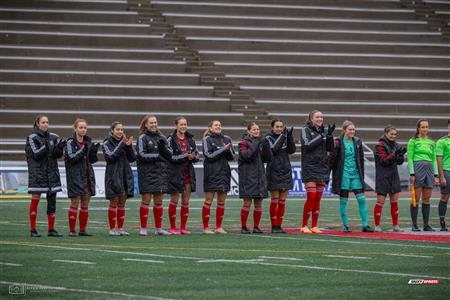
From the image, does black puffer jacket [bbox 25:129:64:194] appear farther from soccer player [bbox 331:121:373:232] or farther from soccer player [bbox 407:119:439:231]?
soccer player [bbox 407:119:439:231]

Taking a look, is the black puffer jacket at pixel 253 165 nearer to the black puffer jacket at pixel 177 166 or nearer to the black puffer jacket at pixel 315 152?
the black puffer jacket at pixel 315 152

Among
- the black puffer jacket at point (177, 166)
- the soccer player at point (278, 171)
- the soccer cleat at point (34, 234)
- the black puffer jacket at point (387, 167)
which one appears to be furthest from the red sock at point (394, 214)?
the soccer cleat at point (34, 234)

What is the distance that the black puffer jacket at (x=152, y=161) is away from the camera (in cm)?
1717

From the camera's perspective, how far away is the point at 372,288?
1025cm

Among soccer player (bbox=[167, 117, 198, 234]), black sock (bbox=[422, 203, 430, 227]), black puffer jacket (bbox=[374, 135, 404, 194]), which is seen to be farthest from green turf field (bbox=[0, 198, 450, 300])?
black sock (bbox=[422, 203, 430, 227])

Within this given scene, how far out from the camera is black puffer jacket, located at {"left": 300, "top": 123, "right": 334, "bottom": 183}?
58.4ft

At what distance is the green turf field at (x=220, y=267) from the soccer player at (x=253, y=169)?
586 millimetres

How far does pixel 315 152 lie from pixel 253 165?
0.99m

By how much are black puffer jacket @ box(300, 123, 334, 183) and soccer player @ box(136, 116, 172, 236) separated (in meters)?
2.16

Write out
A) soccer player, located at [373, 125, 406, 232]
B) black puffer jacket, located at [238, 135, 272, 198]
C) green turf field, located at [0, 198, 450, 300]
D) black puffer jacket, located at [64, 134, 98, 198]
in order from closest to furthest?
1. green turf field, located at [0, 198, 450, 300]
2. black puffer jacket, located at [64, 134, 98, 198]
3. black puffer jacket, located at [238, 135, 272, 198]
4. soccer player, located at [373, 125, 406, 232]

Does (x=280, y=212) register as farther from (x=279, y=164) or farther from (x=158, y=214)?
(x=158, y=214)

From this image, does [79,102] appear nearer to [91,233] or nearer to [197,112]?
[197,112]

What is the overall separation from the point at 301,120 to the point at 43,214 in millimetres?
18172

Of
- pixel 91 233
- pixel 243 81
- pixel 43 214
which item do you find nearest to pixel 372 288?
pixel 91 233
